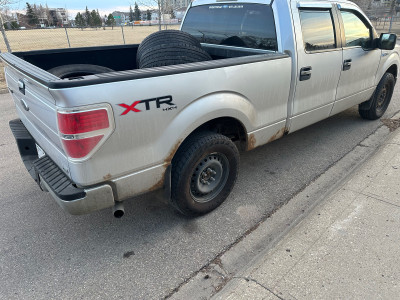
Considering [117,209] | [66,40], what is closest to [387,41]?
[117,209]

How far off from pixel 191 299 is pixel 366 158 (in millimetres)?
3060

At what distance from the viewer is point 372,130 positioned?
508 cm

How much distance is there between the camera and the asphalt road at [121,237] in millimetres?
Result: 2316

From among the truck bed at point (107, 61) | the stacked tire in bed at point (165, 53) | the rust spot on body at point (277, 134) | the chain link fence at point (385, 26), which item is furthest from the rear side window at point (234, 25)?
the chain link fence at point (385, 26)

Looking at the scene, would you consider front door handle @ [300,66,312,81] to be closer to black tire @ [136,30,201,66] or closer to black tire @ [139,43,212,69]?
black tire @ [139,43,212,69]

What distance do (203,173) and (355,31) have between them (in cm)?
300

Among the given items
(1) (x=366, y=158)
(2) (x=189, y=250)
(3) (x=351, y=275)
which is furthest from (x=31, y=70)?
(1) (x=366, y=158)

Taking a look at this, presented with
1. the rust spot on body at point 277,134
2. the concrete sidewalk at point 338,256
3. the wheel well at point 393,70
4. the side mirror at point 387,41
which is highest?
the side mirror at point 387,41

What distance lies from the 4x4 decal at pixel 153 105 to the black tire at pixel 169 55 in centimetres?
85

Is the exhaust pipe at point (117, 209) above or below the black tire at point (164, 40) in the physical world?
below

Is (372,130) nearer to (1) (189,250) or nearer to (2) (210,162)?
(2) (210,162)

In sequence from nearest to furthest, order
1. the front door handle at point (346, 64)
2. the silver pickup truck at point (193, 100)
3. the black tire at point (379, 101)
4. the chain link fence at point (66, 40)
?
the silver pickup truck at point (193, 100) < the front door handle at point (346, 64) < the black tire at point (379, 101) < the chain link fence at point (66, 40)

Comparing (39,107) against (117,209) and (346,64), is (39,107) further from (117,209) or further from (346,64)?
(346,64)

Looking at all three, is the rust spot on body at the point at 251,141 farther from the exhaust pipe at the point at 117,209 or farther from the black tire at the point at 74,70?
the black tire at the point at 74,70
